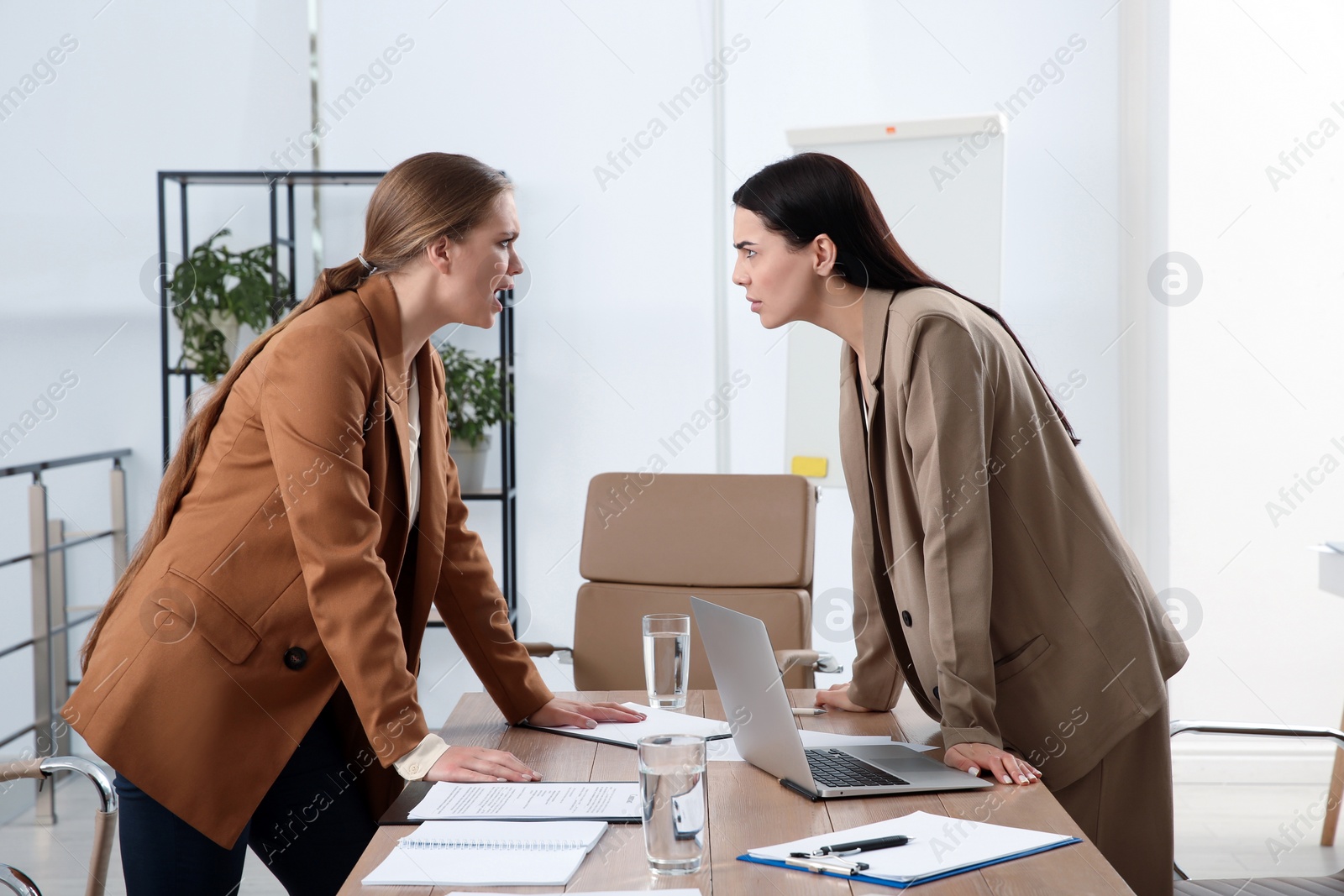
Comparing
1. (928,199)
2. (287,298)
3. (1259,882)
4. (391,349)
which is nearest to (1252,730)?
(1259,882)

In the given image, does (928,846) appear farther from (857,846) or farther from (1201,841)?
(1201,841)

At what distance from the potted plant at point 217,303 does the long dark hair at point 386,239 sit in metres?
2.09

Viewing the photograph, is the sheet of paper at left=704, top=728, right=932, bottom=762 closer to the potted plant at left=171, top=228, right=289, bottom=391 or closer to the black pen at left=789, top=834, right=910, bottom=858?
the black pen at left=789, top=834, right=910, bottom=858

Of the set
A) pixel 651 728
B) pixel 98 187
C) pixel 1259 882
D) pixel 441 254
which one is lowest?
pixel 1259 882

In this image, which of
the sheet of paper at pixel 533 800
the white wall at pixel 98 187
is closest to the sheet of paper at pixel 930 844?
the sheet of paper at pixel 533 800

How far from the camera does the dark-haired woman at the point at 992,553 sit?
137cm

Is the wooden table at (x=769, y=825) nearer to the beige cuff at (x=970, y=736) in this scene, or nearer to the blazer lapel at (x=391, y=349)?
the beige cuff at (x=970, y=736)

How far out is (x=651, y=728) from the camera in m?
1.58

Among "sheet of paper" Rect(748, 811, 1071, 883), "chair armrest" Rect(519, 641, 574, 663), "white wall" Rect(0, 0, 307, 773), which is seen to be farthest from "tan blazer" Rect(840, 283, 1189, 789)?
"white wall" Rect(0, 0, 307, 773)

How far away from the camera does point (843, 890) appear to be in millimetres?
987

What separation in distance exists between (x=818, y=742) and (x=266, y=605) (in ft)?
2.36

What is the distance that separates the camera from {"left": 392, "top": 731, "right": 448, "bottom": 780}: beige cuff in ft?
4.25

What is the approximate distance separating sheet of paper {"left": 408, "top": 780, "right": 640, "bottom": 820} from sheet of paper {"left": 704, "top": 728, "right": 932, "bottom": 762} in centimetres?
15

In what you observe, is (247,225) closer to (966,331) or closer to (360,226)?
(360,226)
